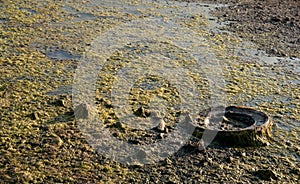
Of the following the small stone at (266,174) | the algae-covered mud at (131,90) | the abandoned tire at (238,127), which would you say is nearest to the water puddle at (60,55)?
the algae-covered mud at (131,90)

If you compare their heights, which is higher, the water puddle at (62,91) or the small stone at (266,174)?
the small stone at (266,174)

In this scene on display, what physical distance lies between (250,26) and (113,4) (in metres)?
1.83

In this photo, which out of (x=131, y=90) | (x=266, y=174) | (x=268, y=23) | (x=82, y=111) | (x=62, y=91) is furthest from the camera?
(x=268, y=23)

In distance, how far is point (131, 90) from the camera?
12.1ft

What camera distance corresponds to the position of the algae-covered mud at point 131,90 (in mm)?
2660

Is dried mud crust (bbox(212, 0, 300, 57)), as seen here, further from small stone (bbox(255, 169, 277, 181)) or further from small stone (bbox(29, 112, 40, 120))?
small stone (bbox(29, 112, 40, 120))

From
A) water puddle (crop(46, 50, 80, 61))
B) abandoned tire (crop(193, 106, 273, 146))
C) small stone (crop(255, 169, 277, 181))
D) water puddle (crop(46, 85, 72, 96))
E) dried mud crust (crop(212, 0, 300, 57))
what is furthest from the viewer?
dried mud crust (crop(212, 0, 300, 57))

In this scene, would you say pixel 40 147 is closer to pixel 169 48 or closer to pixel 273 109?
pixel 273 109

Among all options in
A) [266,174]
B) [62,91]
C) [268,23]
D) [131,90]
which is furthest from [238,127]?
[268,23]

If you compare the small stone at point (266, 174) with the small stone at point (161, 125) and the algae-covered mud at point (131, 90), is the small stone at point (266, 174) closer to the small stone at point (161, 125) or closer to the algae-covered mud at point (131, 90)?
the algae-covered mud at point (131, 90)

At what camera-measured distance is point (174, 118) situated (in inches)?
129

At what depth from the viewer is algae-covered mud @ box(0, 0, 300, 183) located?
8.73 feet

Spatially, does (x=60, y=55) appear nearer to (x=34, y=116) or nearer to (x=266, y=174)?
(x=34, y=116)

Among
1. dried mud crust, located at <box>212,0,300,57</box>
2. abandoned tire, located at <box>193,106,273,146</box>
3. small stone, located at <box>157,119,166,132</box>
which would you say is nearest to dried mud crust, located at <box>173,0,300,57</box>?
dried mud crust, located at <box>212,0,300,57</box>
